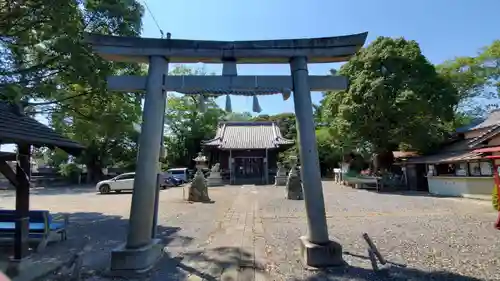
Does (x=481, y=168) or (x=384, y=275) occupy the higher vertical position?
(x=481, y=168)

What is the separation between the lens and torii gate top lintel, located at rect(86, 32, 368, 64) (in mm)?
5656

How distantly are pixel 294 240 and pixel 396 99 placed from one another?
1514 centimetres

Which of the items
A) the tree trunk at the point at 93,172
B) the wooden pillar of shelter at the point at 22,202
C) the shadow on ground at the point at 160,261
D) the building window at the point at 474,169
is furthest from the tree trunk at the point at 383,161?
the tree trunk at the point at 93,172

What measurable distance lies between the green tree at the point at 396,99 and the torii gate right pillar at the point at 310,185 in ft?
51.0

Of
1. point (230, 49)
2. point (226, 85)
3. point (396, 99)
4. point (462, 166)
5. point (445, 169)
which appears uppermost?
point (396, 99)

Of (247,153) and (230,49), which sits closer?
(230,49)

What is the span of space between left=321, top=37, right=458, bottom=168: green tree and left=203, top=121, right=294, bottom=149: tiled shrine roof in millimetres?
9954

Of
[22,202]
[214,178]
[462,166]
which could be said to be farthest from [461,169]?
[22,202]

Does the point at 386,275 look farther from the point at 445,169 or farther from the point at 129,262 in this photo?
the point at 445,169

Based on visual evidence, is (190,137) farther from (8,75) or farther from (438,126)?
(8,75)

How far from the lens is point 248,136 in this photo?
111 feet

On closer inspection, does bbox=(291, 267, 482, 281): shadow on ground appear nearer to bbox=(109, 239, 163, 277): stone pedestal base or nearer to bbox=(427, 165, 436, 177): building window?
bbox=(109, 239, 163, 277): stone pedestal base

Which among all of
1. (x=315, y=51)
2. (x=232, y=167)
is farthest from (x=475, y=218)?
(x=232, y=167)

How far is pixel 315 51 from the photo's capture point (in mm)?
5824
